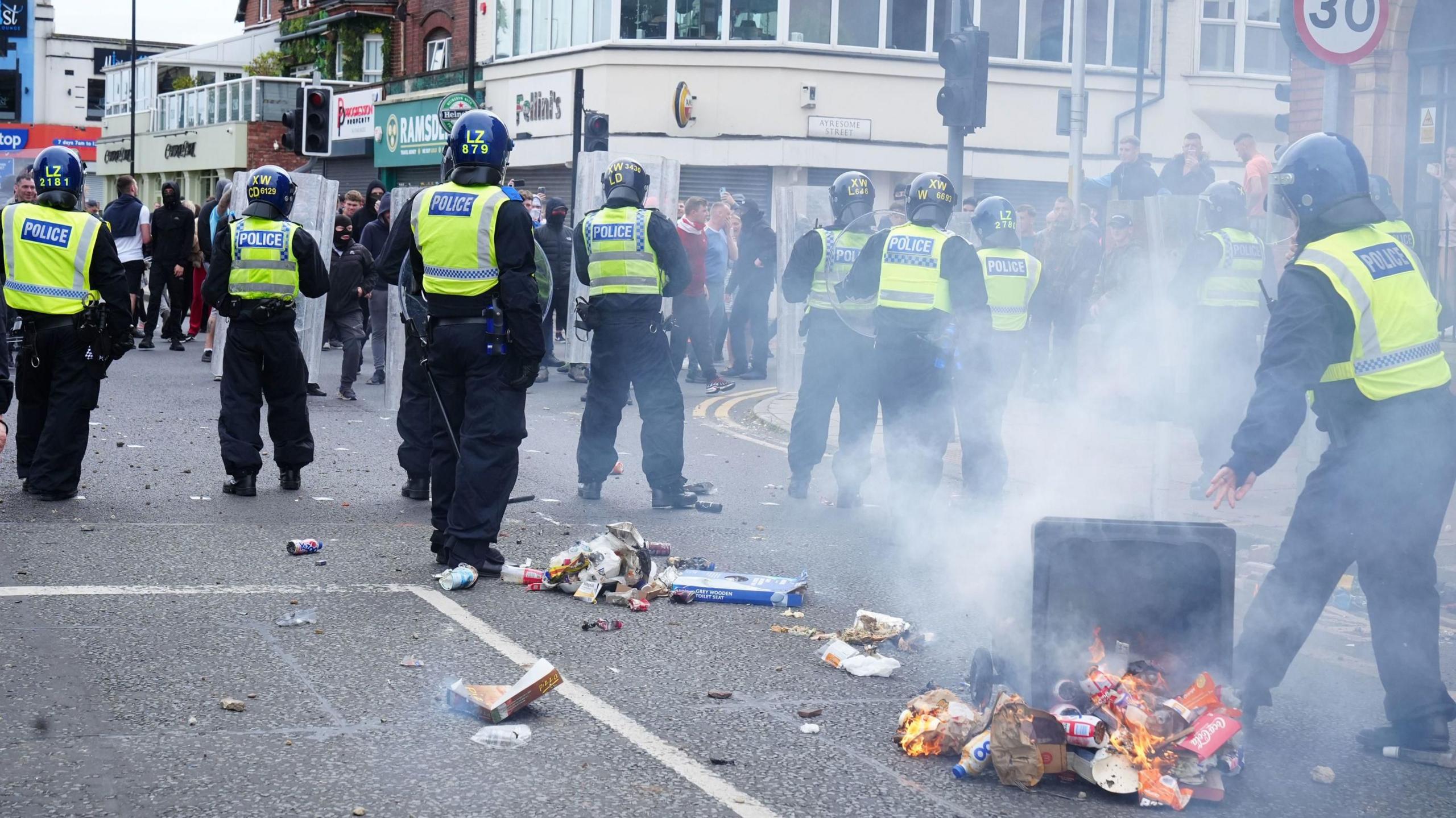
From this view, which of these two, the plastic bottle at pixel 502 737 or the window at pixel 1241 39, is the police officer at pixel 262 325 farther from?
the window at pixel 1241 39

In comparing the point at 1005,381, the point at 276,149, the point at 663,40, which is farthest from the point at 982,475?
the point at 276,149

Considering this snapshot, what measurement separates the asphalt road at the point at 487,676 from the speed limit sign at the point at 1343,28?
2.34 metres

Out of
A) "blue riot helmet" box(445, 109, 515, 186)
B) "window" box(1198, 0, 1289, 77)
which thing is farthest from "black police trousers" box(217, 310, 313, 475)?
"window" box(1198, 0, 1289, 77)

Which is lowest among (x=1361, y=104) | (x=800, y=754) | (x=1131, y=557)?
(x=800, y=754)

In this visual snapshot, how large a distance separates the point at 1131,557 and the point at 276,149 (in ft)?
140

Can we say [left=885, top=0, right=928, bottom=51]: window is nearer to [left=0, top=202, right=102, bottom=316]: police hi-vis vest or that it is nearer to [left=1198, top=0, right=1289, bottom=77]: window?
[left=1198, top=0, right=1289, bottom=77]: window

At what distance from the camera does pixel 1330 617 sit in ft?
21.3

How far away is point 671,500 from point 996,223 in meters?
2.45

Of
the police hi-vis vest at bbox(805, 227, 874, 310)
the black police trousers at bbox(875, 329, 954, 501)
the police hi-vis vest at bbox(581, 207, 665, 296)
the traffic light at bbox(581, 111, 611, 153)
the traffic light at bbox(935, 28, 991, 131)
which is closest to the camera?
the black police trousers at bbox(875, 329, 954, 501)

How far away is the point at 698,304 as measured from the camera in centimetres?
1504

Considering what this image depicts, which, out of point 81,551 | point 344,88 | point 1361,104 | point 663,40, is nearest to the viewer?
point 81,551

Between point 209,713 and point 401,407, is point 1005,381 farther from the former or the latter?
point 209,713

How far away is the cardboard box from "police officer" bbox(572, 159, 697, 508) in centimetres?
222

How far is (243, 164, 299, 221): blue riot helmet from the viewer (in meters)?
8.86
